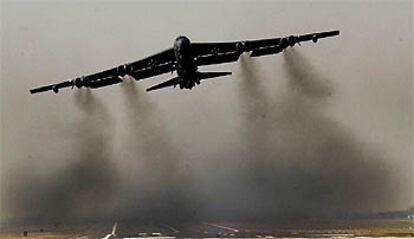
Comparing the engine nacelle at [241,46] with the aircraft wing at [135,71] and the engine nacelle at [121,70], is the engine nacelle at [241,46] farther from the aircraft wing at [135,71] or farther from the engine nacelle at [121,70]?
the engine nacelle at [121,70]

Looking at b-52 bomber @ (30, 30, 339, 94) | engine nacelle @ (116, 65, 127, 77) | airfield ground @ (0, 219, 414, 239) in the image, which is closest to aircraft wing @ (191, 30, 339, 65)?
b-52 bomber @ (30, 30, 339, 94)

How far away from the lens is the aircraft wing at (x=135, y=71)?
66125 millimetres

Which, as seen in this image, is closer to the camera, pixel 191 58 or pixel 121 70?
pixel 191 58

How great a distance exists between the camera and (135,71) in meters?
67.6

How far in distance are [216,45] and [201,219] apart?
205 ft

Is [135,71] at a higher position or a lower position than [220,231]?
higher

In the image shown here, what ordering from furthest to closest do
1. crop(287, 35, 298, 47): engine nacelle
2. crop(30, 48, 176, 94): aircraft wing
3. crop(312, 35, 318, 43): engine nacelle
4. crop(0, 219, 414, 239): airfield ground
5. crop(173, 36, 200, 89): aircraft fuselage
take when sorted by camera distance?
crop(0, 219, 414, 239): airfield ground
crop(30, 48, 176, 94): aircraft wing
crop(173, 36, 200, 89): aircraft fuselage
crop(287, 35, 298, 47): engine nacelle
crop(312, 35, 318, 43): engine nacelle

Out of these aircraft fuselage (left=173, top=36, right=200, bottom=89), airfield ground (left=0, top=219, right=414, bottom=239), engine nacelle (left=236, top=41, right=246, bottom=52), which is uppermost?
engine nacelle (left=236, top=41, right=246, bottom=52)

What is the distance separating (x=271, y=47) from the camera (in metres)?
64.4

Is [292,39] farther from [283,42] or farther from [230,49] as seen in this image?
[230,49]

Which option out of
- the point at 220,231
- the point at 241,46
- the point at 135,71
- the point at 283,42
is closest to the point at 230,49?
the point at 241,46

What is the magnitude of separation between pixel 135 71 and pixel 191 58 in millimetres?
7142

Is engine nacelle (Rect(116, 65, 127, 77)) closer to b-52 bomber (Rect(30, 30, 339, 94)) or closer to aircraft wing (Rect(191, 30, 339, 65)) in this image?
b-52 bomber (Rect(30, 30, 339, 94))

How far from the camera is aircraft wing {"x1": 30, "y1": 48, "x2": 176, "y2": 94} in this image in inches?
2603
